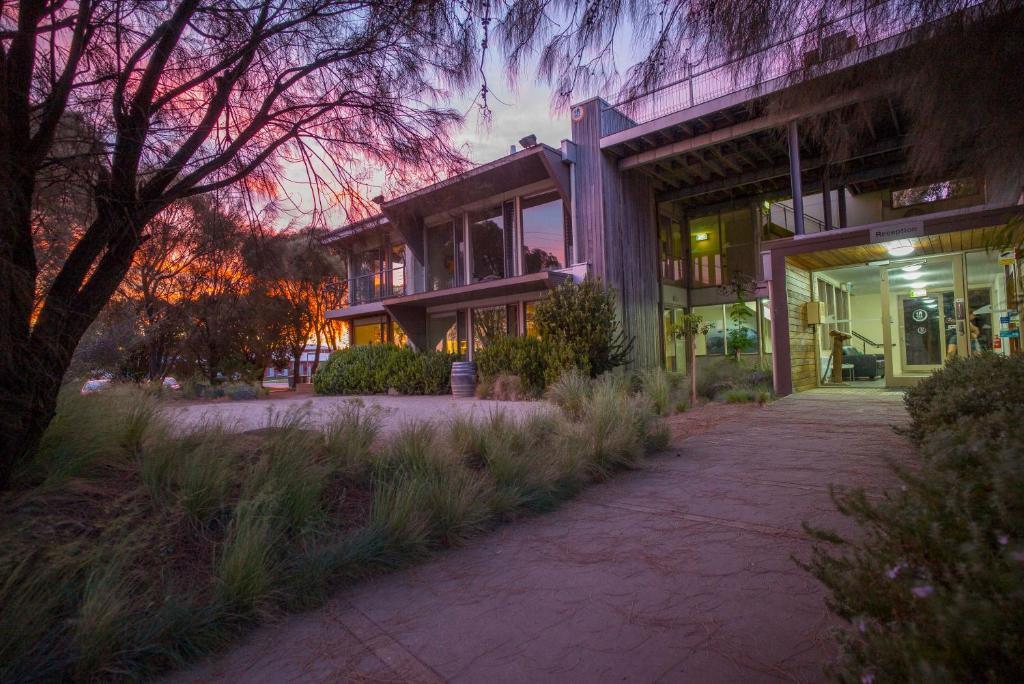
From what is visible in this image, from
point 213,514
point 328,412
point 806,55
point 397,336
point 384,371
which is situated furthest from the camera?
point 397,336

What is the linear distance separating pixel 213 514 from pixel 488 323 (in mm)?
13267

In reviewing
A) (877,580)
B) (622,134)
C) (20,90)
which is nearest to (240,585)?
(877,580)

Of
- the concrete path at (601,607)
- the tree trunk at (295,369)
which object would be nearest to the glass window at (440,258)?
the tree trunk at (295,369)

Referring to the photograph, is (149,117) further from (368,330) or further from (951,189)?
(368,330)

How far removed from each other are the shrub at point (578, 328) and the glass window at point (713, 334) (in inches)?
233

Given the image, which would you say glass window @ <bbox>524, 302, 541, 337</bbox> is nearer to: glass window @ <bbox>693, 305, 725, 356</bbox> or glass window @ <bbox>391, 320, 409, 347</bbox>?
glass window @ <bbox>391, 320, 409, 347</bbox>

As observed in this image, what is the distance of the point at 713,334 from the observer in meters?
17.6

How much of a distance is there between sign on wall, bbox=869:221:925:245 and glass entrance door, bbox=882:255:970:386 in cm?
211

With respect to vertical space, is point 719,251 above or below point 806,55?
above

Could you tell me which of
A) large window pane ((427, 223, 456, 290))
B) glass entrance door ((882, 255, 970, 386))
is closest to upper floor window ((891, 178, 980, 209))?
glass entrance door ((882, 255, 970, 386))

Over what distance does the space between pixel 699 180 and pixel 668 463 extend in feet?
41.1

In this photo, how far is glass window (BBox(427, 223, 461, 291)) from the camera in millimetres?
Result: 17797

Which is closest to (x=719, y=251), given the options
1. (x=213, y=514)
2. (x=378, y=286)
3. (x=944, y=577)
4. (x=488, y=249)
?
(x=488, y=249)

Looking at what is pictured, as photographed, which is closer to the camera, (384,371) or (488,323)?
(384,371)
